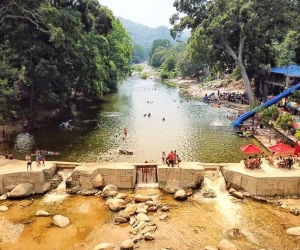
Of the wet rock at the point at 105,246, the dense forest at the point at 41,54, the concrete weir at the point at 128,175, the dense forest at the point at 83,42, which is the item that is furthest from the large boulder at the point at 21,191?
the dense forest at the point at 83,42

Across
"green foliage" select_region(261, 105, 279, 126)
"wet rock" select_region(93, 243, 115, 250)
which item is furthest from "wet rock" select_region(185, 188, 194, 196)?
"green foliage" select_region(261, 105, 279, 126)

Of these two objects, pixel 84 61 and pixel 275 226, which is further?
pixel 84 61

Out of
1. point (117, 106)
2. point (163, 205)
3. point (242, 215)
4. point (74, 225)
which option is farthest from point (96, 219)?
point (117, 106)

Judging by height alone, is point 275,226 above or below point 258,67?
below

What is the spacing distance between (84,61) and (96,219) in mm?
29573

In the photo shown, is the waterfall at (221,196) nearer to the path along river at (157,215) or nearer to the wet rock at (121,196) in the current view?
the path along river at (157,215)

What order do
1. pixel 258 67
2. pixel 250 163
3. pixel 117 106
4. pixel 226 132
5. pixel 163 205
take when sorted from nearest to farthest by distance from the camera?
pixel 163 205, pixel 250 163, pixel 226 132, pixel 258 67, pixel 117 106

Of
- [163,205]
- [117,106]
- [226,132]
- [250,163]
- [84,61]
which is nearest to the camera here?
[163,205]

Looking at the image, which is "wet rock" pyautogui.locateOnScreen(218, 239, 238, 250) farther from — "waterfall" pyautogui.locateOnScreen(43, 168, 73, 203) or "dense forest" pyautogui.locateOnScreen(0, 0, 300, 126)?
"dense forest" pyautogui.locateOnScreen(0, 0, 300, 126)

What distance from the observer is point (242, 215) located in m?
23.1

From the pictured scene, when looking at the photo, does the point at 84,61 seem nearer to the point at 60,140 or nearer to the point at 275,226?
the point at 60,140

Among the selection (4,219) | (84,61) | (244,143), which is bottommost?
(4,219)

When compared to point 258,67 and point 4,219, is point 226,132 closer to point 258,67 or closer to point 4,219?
point 258,67

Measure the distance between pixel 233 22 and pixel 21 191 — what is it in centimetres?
3836
